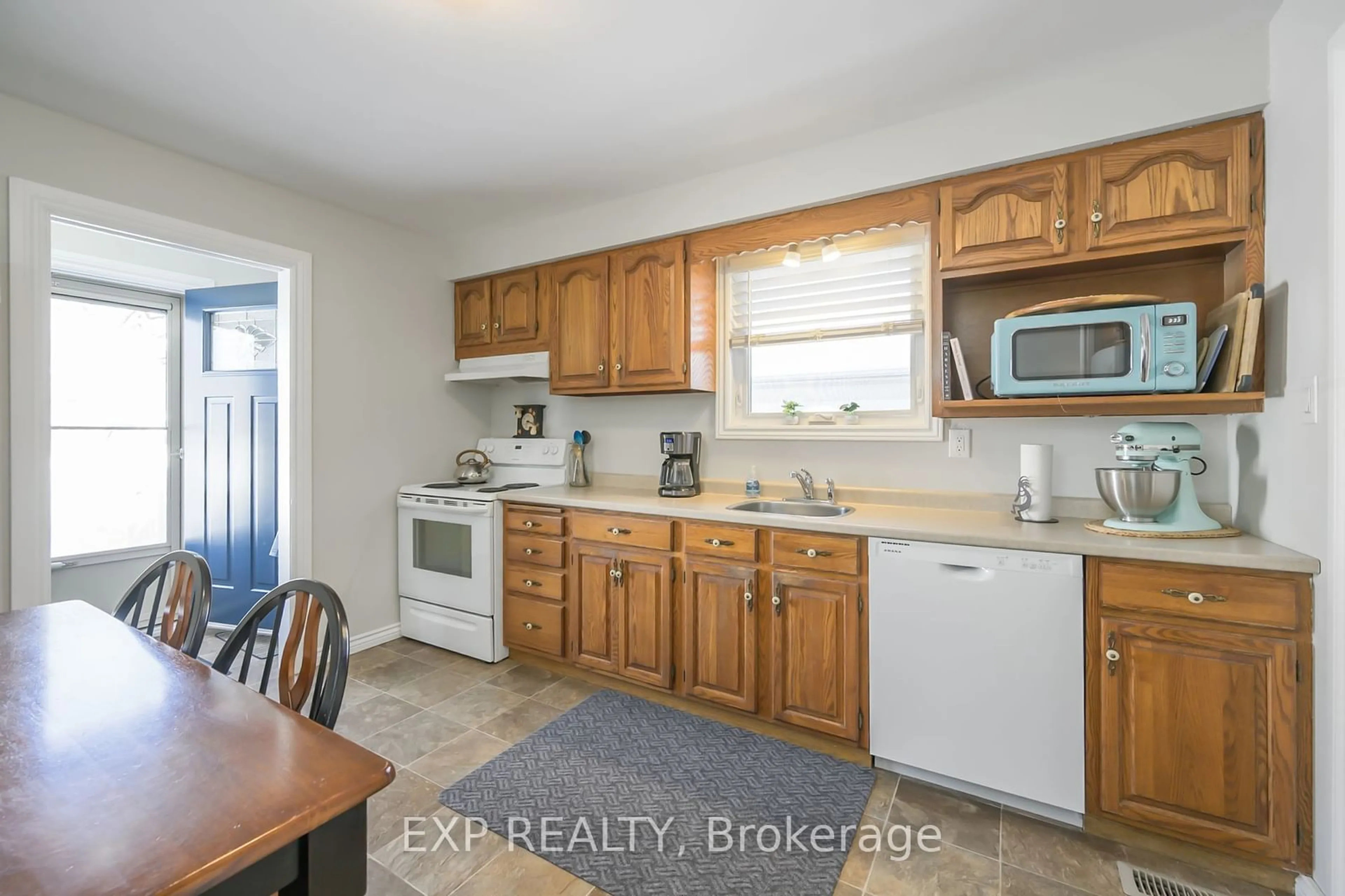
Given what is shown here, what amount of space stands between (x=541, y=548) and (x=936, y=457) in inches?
76.5

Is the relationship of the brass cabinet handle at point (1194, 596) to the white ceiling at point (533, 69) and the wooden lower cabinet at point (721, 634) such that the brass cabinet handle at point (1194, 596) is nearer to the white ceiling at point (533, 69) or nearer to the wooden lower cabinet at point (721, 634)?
the wooden lower cabinet at point (721, 634)

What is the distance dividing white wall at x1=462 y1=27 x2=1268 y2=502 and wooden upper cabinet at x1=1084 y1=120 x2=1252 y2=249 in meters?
0.07

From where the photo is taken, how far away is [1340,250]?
1.48 meters

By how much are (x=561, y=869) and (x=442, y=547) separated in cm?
208

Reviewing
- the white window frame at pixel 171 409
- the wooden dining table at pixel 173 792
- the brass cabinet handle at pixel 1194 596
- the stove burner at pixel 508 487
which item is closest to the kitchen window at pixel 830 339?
the brass cabinet handle at pixel 1194 596

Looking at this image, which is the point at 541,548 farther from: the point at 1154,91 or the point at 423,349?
the point at 1154,91

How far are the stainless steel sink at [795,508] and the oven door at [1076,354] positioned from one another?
0.80m

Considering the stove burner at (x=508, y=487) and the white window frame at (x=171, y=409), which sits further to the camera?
the white window frame at (x=171, y=409)

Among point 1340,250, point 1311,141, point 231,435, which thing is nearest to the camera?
point 1340,250

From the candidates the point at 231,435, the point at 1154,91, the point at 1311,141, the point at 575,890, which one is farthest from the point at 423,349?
the point at 1311,141

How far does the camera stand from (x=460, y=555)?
3354mm

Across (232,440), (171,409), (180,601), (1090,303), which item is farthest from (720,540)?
(171,409)

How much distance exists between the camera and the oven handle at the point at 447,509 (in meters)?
3.22

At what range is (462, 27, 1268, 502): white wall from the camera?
76.7 inches
